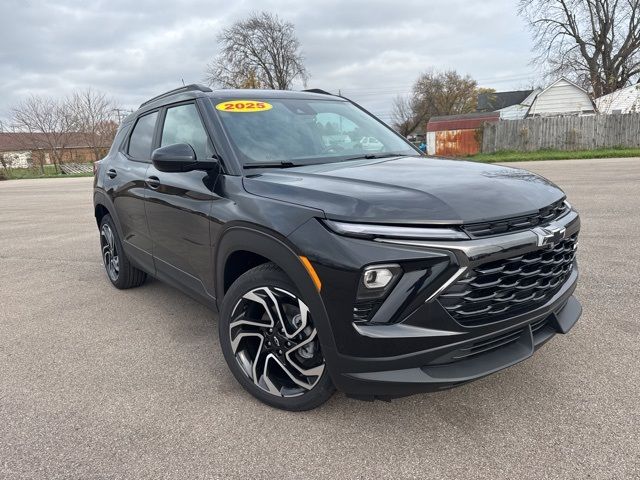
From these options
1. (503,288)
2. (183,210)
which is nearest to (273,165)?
(183,210)

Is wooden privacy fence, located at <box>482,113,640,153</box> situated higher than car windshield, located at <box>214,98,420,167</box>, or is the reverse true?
wooden privacy fence, located at <box>482,113,640,153</box>

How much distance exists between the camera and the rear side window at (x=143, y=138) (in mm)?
3939

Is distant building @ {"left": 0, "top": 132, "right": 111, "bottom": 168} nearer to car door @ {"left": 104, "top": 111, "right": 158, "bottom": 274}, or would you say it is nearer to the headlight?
car door @ {"left": 104, "top": 111, "right": 158, "bottom": 274}

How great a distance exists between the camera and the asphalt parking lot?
211 centimetres

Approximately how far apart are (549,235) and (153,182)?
2747mm

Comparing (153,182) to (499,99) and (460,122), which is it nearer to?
(460,122)

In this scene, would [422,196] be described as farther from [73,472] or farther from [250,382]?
[73,472]

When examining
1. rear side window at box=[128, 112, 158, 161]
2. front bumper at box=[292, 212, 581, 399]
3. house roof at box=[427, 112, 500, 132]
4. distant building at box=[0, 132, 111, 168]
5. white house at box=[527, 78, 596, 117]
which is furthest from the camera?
distant building at box=[0, 132, 111, 168]

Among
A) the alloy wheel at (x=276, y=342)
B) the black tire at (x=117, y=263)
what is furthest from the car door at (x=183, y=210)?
the black tire at (x=117, y=263)

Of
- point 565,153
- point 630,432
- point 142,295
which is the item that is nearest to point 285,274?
point 630,432

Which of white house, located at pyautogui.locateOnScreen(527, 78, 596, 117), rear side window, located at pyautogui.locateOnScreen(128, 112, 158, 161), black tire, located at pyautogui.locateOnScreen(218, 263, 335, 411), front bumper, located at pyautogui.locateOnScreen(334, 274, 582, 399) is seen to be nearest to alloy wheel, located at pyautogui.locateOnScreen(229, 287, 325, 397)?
black tire, located at pyautogui.locateOnScreen(218, 263, 335, 411)

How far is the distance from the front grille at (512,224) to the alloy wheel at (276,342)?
0.85m

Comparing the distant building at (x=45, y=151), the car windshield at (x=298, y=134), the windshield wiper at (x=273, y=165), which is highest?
the distant building at (x=45, y=151)

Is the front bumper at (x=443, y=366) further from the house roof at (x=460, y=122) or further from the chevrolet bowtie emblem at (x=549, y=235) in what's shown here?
the house roof at (x=460, y=122)
